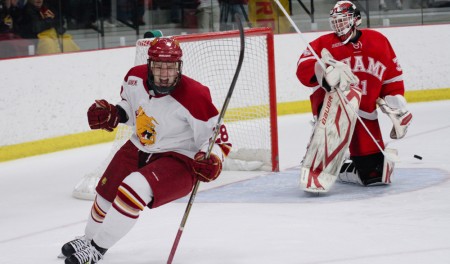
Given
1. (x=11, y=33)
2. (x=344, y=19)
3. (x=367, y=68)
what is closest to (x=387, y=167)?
(x=367, y=68)

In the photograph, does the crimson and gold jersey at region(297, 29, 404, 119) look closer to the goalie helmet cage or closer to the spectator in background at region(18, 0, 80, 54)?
the goalie helmet cage

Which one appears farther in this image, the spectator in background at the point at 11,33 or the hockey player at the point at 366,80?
the spectator in background at the point at 11,33

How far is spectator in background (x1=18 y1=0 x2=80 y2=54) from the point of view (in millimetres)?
7164

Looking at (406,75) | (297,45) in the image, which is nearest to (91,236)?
(297,45)

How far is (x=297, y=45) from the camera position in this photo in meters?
8.67

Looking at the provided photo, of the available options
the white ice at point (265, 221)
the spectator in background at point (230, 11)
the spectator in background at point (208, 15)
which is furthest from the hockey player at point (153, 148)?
the spectator in background at point (230, 11)

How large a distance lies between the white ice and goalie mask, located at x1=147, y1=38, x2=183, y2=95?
694 mm

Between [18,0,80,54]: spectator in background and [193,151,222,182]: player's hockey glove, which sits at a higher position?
[18,0,80,54]: spectator in background

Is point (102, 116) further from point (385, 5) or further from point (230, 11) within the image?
point (385, 5)

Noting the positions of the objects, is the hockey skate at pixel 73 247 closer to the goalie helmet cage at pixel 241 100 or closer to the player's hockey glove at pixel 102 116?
the player's hockey glove at pixel 102 116

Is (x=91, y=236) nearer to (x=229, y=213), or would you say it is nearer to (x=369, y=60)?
(x=229, y=213)

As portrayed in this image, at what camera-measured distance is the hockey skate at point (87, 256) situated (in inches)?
144

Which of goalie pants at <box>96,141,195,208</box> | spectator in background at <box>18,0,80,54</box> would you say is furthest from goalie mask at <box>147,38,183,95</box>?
spectator in background at <box>18,0,80,54</box>

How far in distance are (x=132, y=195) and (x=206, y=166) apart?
0.88 feet
